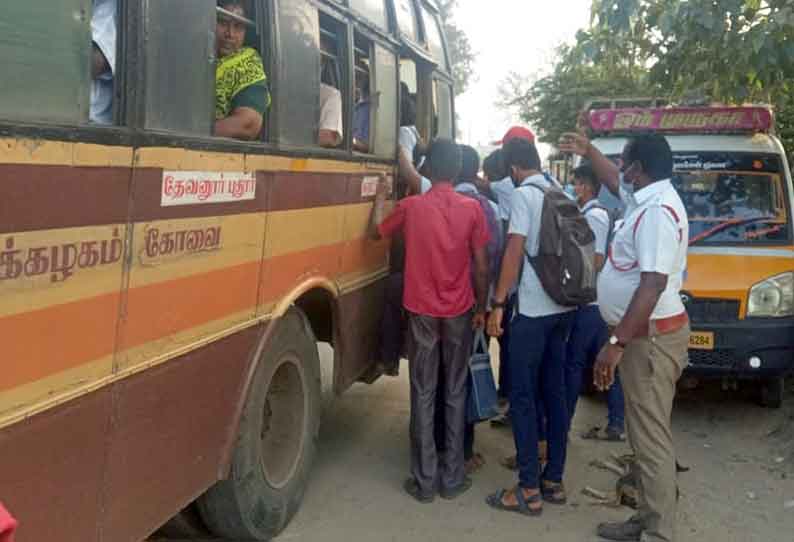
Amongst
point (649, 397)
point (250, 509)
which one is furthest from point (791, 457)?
point (250, 509)

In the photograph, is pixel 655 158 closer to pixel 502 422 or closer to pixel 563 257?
pixel 563 257

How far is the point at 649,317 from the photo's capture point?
Answer: 3.50 m

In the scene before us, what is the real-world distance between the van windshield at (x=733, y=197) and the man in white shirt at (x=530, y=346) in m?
2.50

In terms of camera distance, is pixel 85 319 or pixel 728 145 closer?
pixel 85 319

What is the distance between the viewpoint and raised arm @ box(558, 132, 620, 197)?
15.3ft

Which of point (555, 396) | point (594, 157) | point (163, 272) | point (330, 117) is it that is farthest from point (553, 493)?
point (163, 272)

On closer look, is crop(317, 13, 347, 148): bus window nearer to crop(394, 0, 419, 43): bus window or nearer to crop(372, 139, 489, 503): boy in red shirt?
crop(372, 139, 489, 503): boy in red shirt

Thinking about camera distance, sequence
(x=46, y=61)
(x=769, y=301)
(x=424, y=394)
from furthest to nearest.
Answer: (x=769, y=301)
(x=424, y=394)
(x=46, y=61)

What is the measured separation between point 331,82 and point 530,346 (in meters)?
1.76

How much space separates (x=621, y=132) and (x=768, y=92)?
1242 millimetres

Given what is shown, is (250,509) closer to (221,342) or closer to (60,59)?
(221,342)

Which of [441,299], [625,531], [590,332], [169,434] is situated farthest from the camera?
[590,332]

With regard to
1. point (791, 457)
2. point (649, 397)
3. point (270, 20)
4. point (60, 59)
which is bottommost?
point (791, 457)

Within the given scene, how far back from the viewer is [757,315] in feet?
19.0
